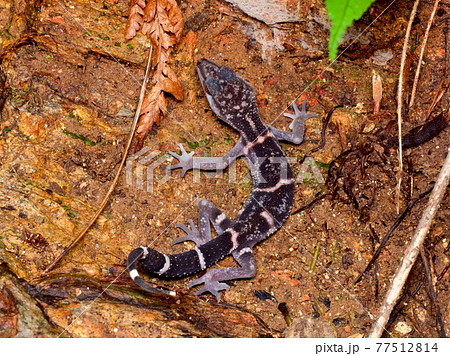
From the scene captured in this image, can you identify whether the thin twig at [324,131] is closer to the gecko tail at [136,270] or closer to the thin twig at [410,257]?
the thin twig at [410,257]

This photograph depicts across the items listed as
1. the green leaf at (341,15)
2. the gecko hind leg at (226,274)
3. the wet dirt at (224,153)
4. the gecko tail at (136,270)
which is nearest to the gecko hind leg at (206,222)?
the wet dirt at (224,153)

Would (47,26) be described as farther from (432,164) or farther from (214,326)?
(432,164)

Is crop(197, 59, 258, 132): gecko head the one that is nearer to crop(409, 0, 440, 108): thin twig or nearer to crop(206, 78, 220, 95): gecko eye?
crop(206, 78, 220, 95): gecko eye

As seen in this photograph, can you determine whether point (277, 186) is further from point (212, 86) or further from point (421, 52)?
point (421, 52)

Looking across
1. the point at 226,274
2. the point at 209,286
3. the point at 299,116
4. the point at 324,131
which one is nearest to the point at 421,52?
the point at 324,131

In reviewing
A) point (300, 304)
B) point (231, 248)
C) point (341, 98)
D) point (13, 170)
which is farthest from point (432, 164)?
point (13, 170)

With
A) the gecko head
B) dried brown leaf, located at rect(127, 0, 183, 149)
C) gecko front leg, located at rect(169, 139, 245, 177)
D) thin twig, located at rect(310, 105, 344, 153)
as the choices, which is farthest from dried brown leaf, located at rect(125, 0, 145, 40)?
thin twig, located at rect(310, 105, 344, 153)
